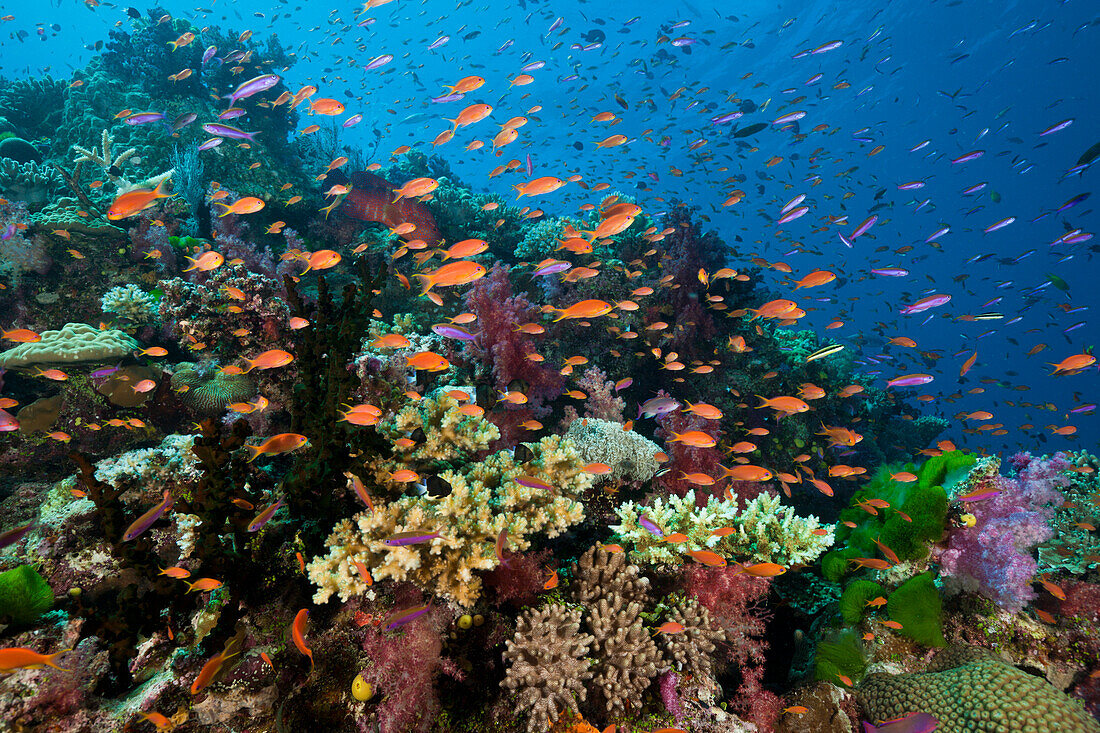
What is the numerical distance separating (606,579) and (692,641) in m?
0.70

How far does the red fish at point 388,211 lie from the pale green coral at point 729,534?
8.20 metres

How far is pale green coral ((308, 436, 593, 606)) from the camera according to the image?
259 centimetres

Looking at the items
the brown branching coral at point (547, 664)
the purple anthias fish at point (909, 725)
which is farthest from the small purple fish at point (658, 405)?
the purple anthias fish at point (909, 725)

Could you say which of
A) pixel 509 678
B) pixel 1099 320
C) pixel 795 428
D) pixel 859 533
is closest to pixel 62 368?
pixel 509 678

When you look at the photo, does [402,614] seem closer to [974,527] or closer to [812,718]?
[812,718]

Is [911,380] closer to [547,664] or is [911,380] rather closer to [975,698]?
[975,698]

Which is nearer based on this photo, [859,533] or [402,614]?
[402,614]

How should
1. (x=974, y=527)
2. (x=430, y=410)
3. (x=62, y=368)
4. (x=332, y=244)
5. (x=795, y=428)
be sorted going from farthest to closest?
(x=332, y=244) → (x=795, y=428) → (x=62, y=368) → (x=430, y=410) → (x=974, y=527)

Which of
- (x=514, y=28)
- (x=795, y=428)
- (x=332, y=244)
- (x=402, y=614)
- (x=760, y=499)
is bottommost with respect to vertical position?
(x=795, y=428)

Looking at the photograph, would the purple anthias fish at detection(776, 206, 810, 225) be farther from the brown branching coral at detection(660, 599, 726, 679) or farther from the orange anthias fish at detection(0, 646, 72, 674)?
the orange anthias fish at detection(0, 646, 72, 674)

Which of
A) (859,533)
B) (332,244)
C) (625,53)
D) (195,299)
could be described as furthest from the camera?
(625,53)

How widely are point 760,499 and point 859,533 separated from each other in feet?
3.60

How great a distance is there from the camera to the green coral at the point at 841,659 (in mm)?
2971

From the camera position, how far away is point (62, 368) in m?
4.71
